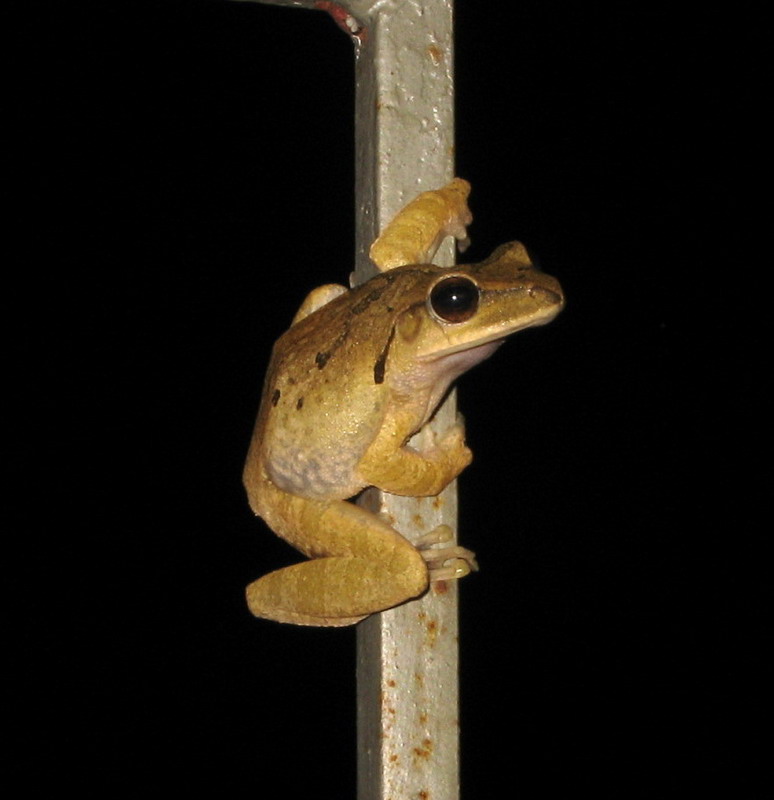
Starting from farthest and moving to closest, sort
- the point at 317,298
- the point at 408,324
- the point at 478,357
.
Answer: the point at 317,298 → the point at 478,357 → the point at 408,324

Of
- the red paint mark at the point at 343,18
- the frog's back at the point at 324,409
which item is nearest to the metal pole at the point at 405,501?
the red paint mark at the point at 343,18

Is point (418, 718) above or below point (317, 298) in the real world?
below

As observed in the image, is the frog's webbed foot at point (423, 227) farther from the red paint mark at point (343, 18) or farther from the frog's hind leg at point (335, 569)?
the frog's hind leg at point (335, 569)

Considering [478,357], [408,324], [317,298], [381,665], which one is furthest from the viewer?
[317,298]

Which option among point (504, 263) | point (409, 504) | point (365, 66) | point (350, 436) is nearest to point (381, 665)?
point (409, 504)

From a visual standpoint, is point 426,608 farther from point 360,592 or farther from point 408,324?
point 408,324

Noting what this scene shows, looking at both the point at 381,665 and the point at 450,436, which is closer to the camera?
the point at 381,665

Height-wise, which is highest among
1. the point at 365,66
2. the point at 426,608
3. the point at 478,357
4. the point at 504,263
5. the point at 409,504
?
the point at 365,66
